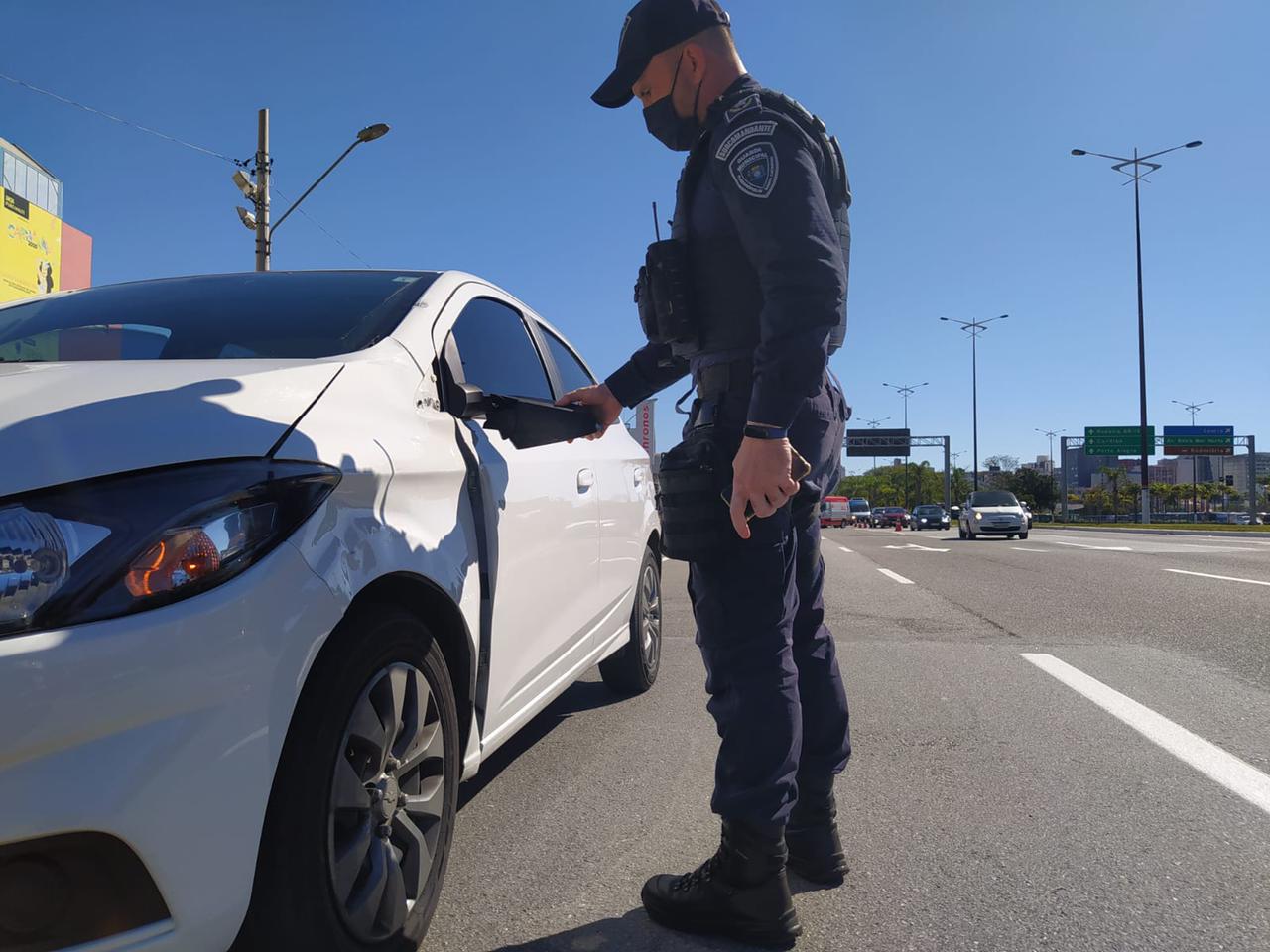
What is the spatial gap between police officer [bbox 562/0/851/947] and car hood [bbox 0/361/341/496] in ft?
2.97

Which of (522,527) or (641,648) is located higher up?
(522,527)

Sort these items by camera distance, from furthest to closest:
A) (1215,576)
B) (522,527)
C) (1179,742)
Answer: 1. (1215,576)
2. (1179,742)
3. (522,527)

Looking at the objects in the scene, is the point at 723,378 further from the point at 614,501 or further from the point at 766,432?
the point at 614,501

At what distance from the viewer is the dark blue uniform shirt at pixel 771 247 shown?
1.92 meters

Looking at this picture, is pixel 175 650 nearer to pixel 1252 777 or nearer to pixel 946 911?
pixel 946 911

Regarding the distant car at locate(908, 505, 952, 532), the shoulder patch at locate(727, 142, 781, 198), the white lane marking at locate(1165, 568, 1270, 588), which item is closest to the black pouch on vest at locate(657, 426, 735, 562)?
the shoulder patch at locate(727, 142, 781, 198)

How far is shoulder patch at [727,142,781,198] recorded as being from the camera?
197 centimetres

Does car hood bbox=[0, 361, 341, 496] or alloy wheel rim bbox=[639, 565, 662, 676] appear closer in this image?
car hood bbox=[0, 361, 341, 496]

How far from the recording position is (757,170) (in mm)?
1986

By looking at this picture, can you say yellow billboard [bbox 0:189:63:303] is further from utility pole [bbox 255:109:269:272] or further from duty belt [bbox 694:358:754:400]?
duty belt [bbox 694:358:754:400]

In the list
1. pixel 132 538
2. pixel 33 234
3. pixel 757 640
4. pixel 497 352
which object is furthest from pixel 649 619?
pixel 33 234

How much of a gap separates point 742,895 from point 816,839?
384 millimetres

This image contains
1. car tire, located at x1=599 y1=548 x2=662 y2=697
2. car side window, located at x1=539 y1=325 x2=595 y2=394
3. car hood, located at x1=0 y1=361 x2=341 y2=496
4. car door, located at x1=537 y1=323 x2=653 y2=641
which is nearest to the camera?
car hood, located at x1=0 y1=361 x2=341 y2=496

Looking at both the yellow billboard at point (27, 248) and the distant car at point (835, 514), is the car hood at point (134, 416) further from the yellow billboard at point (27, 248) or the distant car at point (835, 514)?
the distant car at point (835, 514)
